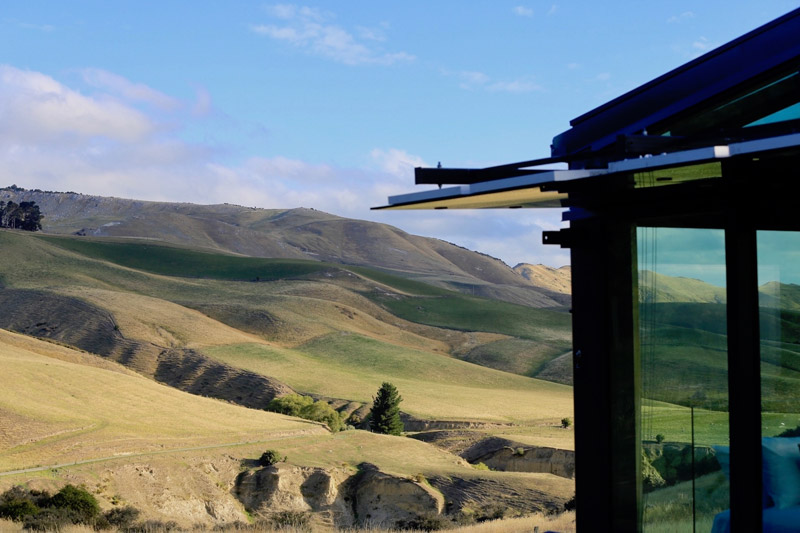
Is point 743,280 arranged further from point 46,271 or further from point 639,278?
point 46,271

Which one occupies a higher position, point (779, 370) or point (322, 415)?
point (779, 370)

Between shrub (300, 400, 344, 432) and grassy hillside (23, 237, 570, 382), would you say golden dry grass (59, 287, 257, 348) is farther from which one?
shrub (300, 400, 344, 432)

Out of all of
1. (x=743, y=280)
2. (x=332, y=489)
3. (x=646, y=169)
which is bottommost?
(x=332, y=489)

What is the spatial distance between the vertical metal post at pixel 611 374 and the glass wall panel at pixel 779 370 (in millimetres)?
1152

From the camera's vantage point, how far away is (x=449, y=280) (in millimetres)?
195375

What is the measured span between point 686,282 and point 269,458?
27966 millimetres

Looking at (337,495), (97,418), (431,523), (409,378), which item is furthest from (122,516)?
(409,378)

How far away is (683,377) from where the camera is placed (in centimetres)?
622

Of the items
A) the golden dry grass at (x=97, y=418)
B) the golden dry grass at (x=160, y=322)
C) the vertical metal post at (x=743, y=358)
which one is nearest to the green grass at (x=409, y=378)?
the golden dry grass at (x=160, y=322)

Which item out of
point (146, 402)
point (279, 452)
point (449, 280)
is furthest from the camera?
point (449, 280)

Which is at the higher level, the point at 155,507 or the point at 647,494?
→ the point at 647,494

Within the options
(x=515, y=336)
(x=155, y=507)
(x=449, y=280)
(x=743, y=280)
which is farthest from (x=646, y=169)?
(x=449, y=280)

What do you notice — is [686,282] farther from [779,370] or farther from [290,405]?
[290,405]

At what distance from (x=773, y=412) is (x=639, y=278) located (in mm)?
1479
